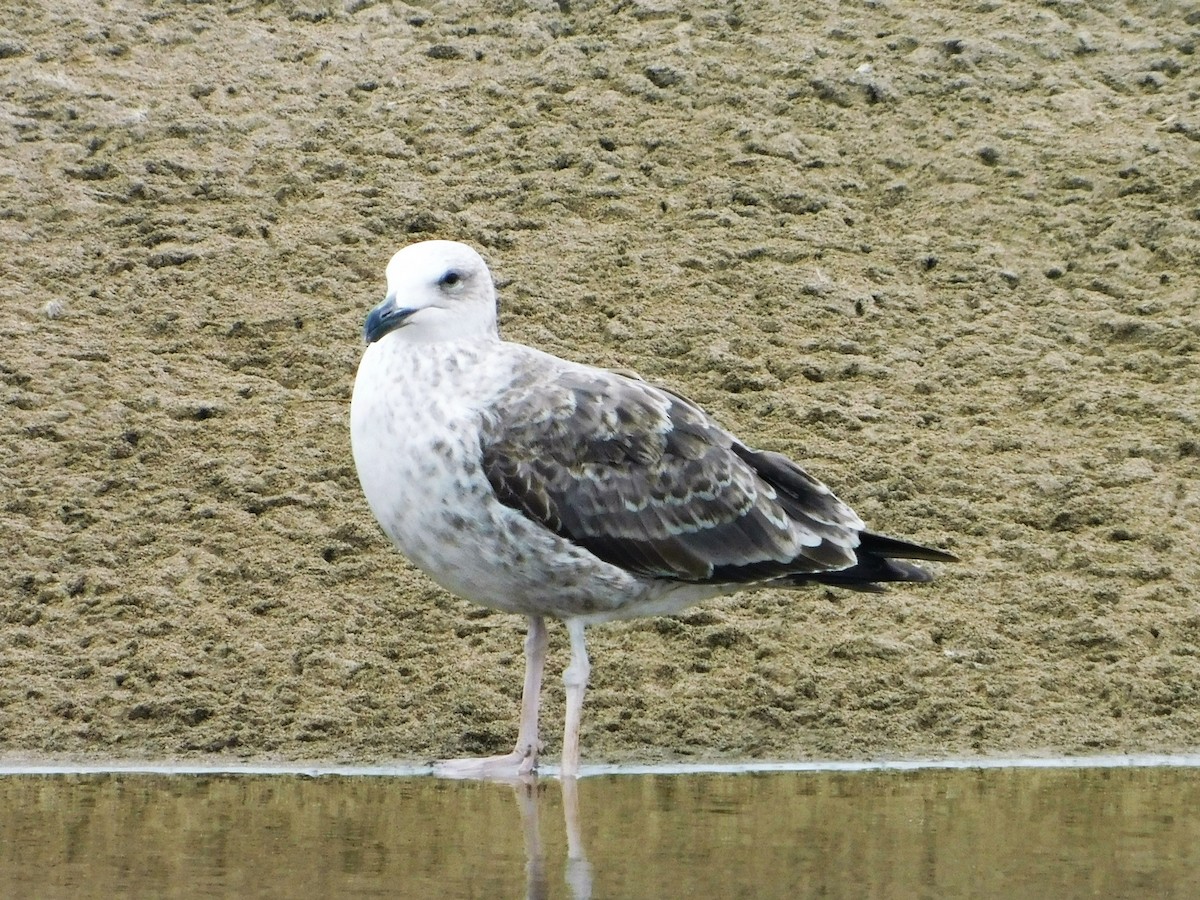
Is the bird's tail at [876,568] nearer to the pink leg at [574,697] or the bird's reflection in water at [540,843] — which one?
the pink leg at [574,697]

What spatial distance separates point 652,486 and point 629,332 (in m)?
3.00

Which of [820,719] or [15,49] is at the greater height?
[15,49]

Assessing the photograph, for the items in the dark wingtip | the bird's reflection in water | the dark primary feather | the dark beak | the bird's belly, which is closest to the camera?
the bird's reflection in water

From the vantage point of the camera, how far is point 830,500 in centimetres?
725

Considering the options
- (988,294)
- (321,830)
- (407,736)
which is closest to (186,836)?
(321,830)

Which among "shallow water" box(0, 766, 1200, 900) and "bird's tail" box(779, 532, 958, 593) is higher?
"bird's tail" box(779, 532, 958, 593)

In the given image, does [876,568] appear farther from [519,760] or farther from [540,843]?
[540,843]

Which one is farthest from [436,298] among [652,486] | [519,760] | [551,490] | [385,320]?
[519,760]

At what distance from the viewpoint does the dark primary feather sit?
6.56 m

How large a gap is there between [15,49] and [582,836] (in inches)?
318

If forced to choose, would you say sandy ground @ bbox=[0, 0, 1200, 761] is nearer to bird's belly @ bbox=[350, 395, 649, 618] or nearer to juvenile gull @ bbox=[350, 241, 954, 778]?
juvenile gull @ bbox=[350, 241, 954, 778]

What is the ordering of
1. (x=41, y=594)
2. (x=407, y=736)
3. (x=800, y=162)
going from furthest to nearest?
(x=800, y=162) < (x=41, y=594) < (x=407, y=736)

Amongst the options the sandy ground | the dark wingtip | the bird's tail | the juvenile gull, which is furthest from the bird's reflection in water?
the dark wingtip

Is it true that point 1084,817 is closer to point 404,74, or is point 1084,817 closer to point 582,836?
point 582,836
